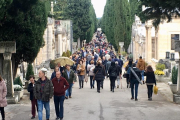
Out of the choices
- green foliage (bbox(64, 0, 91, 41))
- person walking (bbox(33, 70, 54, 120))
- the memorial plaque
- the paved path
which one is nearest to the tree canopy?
the memorial plaque

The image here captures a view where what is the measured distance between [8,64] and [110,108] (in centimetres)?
396

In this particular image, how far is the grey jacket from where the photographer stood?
32.9 ft

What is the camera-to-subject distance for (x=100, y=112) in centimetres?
1184

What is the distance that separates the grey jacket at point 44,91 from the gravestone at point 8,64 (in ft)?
10.2

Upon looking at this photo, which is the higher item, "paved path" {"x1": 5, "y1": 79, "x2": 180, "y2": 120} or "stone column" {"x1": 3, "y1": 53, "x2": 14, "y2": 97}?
"stone column" {"x1": 3, "y1": 53, "x2": 14, "y2": 97}

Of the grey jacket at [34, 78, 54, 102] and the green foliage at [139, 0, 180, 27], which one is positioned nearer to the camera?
the grey jacket at [34, 78, 54, 102]

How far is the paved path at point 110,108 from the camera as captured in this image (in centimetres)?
1123

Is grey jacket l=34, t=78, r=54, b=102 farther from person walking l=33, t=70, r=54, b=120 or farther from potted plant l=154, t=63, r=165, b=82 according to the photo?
potted plant l=154, t=63, r=165, b=82

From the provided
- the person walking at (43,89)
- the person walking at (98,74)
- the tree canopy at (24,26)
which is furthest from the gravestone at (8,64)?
the person walking at (98,74)

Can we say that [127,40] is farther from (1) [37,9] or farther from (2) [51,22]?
(1) [37,9]

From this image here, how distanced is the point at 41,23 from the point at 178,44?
5.56 meters

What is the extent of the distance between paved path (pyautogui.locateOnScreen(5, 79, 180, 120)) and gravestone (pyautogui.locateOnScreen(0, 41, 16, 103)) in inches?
20.1

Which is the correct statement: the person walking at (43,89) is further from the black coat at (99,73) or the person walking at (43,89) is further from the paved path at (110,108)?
the black coat at (99,73)

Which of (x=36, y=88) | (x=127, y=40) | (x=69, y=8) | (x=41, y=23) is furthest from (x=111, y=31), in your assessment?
(x=36, y=88)
